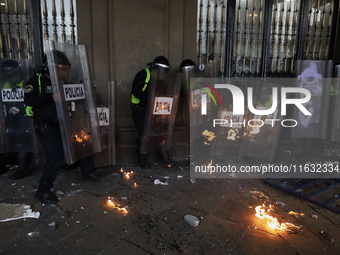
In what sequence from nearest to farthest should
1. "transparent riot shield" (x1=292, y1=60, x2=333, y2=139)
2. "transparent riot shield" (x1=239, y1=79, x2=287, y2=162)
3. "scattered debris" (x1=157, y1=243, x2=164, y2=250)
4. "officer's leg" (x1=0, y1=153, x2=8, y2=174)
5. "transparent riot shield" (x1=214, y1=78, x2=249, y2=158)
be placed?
1. "scattered debris" (x1=157, y1=243, x2=164, y2=250)
2. "officer's leg" (x1=0, y1=153, x2=8, y2=174)
3. "transparent riot shield" (x1=239, y1=79, x2=287, y2=162)
4. "transparent riot shield" (x1=214, y1=78, x2=249, y2=158)
5. "transparent riot shield" (x1=292, y1=60, x2=333, y2=139)

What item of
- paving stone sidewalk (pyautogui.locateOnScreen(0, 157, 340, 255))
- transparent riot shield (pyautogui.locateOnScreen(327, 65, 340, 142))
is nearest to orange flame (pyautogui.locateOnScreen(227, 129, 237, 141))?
paving stone sidewalk (pyautogui.locateOnScreen(0, 157, 340, 255))

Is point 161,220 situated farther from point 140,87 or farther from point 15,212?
point 140,87

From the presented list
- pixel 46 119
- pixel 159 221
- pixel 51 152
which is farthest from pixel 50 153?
pixel 159 221

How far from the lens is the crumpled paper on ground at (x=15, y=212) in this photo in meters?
3.24

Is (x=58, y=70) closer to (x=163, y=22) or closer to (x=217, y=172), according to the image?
(x=163, y=22)

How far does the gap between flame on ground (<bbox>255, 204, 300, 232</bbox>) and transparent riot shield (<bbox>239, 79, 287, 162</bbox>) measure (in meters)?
1.94

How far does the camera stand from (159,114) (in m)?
5.00

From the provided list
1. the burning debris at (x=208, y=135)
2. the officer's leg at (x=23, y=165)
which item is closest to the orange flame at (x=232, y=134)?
the burning debris at (x=208, y=135)

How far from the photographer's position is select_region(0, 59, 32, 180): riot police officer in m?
4.76

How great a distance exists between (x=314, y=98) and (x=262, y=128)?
1619mm

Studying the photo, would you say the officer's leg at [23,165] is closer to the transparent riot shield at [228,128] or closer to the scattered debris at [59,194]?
the scattered debris at [59,194]

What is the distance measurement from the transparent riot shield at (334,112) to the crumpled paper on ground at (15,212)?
6080 millimetres

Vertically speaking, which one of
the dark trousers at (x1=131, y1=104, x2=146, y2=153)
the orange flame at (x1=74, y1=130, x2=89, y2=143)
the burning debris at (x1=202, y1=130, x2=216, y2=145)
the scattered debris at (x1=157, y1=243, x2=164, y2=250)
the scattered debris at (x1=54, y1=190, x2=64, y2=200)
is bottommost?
the scattered debris at (x1=54, y1=190, x2=64, y2=200)

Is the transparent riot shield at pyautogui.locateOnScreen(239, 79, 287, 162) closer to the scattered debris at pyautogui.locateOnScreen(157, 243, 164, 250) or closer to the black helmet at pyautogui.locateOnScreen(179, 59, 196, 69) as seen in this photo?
the black helmet at pyautogui.locateOnScreen(179, 59, 196, 69)
